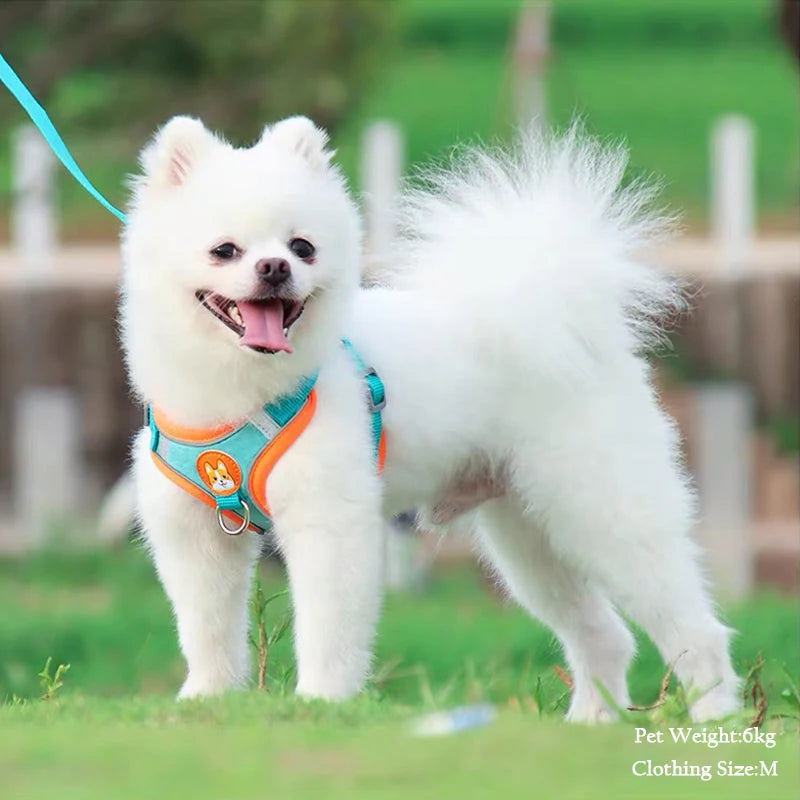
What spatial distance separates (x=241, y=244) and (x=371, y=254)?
3.96 metres

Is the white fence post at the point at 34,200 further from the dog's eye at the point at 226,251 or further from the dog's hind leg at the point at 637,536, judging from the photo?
the dog's eye at the point at 226,251

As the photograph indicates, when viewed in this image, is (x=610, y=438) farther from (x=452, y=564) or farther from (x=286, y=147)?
(x=452, y=564)

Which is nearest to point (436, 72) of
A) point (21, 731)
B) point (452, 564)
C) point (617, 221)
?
point (452, 564)

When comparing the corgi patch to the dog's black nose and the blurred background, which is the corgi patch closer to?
Result: the dog's black nose

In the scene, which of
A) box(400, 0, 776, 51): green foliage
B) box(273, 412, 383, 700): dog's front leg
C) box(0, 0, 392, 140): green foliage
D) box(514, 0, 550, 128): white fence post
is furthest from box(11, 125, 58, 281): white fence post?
box(400, 0, 776, 51): green foliage

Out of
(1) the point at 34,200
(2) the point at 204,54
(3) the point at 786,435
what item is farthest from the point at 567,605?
(1) the point at 34,200

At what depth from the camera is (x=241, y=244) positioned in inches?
192

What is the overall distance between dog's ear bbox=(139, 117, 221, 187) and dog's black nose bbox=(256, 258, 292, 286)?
0.46 m

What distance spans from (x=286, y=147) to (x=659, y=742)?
1928mm

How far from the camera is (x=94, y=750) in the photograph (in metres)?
4.05

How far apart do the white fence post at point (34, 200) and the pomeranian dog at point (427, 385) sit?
730cm

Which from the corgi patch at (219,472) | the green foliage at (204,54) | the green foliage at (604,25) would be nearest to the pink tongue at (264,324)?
the corgi patch at (219,472)

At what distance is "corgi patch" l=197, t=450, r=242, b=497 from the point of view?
5055mm

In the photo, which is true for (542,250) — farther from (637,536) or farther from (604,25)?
(604,25)
